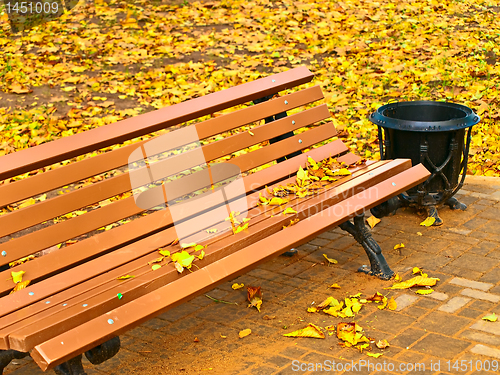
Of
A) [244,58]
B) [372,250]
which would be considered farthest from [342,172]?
[244,58]

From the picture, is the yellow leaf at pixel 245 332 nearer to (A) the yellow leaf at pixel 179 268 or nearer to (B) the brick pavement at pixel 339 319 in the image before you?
(B) the brick pavement at pixel 339 319

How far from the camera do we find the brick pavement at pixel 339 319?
2.87 m

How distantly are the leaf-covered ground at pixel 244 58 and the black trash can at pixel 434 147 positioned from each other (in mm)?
967

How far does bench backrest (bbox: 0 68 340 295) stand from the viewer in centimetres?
277

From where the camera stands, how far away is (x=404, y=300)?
10.9 ft

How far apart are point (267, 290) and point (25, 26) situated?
8.18 metres

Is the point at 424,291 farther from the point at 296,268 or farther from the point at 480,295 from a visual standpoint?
the point at 296,268

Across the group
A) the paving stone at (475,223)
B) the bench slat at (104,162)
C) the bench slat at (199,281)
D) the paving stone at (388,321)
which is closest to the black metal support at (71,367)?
the bench slat at (199,281)

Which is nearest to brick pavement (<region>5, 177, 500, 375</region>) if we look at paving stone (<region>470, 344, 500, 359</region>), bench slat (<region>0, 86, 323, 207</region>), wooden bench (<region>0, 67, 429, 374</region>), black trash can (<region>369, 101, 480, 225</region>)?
paving stone (<region>470, 344, 500, 359</region>)

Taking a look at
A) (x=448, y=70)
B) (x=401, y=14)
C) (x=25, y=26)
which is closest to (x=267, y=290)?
(x=448, y=70)

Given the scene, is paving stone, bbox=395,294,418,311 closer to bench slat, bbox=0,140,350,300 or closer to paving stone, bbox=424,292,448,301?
paving stone, bbox=424,292,448,301

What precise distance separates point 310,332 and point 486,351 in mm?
851

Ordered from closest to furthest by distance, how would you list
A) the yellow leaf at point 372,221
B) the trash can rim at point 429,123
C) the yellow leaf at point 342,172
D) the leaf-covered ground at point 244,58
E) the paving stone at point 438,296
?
the paving stone at point 438,296 → the yellow leaf at point 342,172 → the trash can rim at point 429,123 → the yellow leaf at point 372,221 → the leaf-covered ground at point 244,58

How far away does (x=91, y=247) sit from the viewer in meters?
2.92
